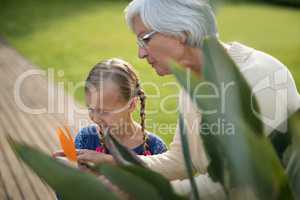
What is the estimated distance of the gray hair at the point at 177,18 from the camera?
4.99 ft

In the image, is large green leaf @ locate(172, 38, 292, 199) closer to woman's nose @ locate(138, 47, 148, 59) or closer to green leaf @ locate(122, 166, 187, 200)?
green leaf @ locate(122, 166, 187, 200)

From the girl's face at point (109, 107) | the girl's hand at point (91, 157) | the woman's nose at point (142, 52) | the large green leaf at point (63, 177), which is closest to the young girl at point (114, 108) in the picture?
the girl's face at point (109, 107)

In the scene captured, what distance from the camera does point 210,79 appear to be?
27.3 inches

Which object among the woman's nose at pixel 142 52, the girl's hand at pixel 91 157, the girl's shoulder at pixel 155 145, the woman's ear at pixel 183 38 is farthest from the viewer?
the girl's shoulder at pixel 155 145

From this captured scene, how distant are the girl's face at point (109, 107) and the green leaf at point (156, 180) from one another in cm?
131

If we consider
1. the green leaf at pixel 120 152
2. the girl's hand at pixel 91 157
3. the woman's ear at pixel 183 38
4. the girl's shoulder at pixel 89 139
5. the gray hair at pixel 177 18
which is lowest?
the girl's shoulder at pixel 89 139

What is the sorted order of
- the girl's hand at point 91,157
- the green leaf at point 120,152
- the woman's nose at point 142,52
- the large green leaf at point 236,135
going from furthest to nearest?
the woman's nose at point 142,52
the girl's hand at point 91,157
the green leaf at point 120,152
the large green leaf at point 236,135

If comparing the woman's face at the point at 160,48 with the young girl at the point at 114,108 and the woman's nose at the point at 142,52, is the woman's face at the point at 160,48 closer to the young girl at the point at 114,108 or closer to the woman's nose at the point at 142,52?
the woman's nose at the point at 142,52

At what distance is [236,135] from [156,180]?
126 millimetres

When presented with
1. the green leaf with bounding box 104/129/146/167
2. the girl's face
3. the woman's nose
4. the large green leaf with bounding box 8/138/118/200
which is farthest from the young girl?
the large green leaf with bounding box 8/138/118/200

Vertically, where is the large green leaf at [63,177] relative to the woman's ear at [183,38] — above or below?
below

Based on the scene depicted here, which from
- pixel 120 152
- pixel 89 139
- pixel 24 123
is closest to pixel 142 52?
pixel 89 139

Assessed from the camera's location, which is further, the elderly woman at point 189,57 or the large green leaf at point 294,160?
the elderly woman at point 189,57

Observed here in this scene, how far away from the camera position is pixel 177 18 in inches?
60.8
